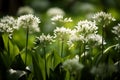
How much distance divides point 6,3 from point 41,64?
3199 mm

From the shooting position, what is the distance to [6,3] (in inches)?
180

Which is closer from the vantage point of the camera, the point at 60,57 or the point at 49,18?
the point at 60,57

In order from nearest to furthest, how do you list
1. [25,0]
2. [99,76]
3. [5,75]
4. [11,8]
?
[99,76]
[5,75]
[11,8]
[25,0]

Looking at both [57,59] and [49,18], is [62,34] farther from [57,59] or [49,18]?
[49,18]

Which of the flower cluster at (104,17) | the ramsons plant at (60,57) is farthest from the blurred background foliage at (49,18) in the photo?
the flower cluster at (104,17)

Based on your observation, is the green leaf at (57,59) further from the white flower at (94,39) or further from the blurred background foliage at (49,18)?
the white flower at (94,39)

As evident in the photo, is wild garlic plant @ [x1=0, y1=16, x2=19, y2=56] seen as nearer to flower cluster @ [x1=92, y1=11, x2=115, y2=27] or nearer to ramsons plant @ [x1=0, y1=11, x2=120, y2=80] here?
ramsons plant @ [x1=0, y1=11, x2=120, y2=80]

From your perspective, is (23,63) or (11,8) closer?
(23,63)

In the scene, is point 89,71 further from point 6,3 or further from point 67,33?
point 6,3

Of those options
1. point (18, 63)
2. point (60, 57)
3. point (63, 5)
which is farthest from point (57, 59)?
point (63, 5)

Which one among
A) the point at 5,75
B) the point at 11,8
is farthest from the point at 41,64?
the point at 11,8

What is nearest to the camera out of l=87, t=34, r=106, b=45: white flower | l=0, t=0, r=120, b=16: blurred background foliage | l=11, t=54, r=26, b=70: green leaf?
l=87, t=34, r=106, b=45: white flower

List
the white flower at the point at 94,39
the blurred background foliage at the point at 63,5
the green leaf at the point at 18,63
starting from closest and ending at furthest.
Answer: the white flower at the point at 94,39 < the green leaf at the point at 18,63 < the blurred background foliage at the point at 63,5

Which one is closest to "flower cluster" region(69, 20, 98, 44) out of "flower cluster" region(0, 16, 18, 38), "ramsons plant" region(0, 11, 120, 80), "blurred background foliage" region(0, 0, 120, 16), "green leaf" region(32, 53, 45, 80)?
"ramsons plant" region(0, 11, 120, 80)
